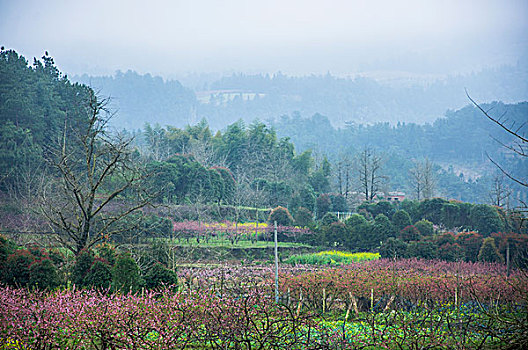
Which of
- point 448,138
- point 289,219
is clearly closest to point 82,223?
point 289,219

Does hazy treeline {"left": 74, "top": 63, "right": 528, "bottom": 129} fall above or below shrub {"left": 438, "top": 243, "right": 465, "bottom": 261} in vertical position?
above

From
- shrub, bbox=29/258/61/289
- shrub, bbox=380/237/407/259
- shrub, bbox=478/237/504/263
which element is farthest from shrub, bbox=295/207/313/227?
shrub, bbox=29/258/61/289

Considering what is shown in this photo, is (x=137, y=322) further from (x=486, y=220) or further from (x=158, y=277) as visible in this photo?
(x=486, y=220)

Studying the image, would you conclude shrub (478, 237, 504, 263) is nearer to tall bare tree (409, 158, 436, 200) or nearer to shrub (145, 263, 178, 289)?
shrub (145, 263, 178, 289)

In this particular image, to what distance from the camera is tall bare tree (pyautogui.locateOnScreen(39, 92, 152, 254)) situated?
32.9ft

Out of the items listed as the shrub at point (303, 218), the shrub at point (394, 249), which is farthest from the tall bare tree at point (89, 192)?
the shrub at point (394, 249)

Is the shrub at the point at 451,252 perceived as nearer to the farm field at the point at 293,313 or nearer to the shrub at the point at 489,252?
the shrub at the point at 489,252

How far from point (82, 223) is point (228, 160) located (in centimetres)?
2624

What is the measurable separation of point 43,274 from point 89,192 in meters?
3.58

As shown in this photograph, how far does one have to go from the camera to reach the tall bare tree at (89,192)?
1002 cm

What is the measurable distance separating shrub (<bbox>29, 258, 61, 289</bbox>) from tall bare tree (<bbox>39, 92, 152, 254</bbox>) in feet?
3.08

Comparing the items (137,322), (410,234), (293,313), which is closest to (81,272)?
(137,322)

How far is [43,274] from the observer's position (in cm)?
879

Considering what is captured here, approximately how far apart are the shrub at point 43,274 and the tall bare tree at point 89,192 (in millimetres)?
937
